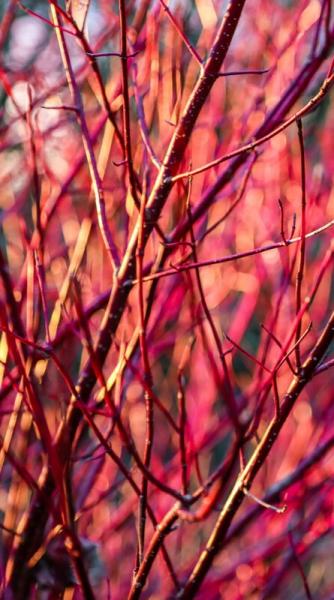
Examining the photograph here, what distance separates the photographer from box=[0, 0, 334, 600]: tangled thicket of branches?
1217mm

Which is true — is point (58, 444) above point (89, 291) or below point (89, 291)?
below

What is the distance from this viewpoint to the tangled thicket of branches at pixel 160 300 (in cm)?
122

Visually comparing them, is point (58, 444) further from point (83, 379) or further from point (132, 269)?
point (132, 269)

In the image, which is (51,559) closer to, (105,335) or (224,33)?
(105,335)

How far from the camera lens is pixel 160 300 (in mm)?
2041

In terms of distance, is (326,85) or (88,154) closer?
(326,85)

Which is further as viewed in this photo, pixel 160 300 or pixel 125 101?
pixel 160 300

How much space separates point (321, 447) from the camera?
1.66 metres

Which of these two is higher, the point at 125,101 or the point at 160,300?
the point at 160,300

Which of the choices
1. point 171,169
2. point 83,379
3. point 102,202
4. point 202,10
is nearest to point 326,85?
point 171,169

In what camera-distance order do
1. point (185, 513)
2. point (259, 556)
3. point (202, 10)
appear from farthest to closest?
point (202, 10) → point (259, 556) → point (185, 513)

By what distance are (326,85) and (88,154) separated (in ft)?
1.70

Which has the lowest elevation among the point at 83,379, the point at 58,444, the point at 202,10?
the point at 58,444

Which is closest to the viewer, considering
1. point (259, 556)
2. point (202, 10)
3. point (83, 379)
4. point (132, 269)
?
point (132, 269)
